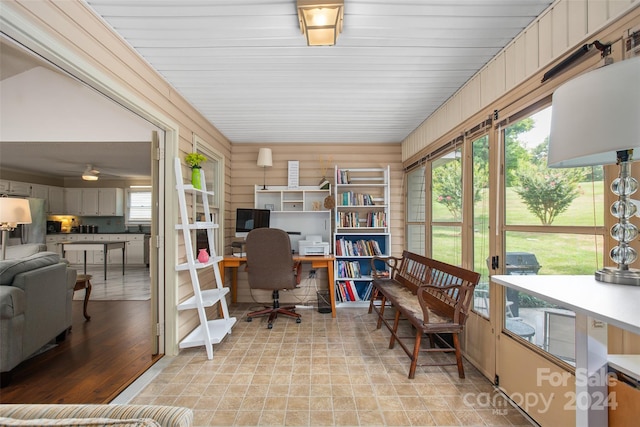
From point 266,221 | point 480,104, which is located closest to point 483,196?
point 480,104

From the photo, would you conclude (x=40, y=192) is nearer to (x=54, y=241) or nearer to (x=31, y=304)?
(x=54, y=241)

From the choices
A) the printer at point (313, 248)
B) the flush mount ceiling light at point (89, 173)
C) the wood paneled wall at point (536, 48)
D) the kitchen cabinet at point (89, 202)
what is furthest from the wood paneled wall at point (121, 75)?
the kitchen cabinet at point (89, 202)

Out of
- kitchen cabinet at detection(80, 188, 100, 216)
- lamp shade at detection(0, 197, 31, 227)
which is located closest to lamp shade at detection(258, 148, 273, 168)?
lamp shade at detection(0, 197, 31, 227)

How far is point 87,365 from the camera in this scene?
233cm

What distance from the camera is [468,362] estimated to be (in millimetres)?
2430

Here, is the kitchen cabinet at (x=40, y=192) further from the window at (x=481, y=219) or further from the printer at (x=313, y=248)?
the window at (x=481, y=219)

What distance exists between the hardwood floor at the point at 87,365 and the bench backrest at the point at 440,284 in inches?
97.1

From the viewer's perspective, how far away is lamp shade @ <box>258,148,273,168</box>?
13.2 ft

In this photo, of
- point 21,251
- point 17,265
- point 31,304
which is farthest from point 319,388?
point 21,251

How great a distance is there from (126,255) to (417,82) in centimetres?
764

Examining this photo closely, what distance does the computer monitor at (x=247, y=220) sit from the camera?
148 inches

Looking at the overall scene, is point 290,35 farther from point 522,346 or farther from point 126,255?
point 126,255

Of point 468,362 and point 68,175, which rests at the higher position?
point 68,175

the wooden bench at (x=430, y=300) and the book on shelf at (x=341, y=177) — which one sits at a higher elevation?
the book on shelf at (x=341, y=177)
